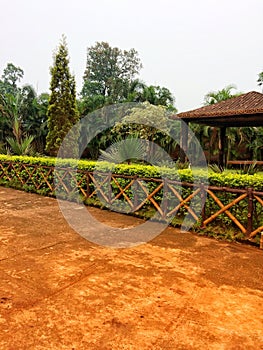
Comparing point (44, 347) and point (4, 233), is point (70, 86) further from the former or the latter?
point (44, 347)

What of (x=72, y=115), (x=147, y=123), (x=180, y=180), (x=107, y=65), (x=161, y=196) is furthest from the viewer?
(x=107, y=65)

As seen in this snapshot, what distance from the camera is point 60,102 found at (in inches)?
559

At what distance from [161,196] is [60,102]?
974cm

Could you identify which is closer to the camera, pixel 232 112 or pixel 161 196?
pixel 161 196

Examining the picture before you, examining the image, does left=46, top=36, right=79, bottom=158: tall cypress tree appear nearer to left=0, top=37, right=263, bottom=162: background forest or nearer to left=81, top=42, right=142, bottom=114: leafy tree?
left=0, top=37, right=263, bottom=162: background forest

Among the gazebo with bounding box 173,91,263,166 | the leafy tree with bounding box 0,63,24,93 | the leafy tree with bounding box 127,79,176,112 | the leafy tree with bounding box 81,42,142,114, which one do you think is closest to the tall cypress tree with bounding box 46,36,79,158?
the gazebo with bounding box 173,91,263,166

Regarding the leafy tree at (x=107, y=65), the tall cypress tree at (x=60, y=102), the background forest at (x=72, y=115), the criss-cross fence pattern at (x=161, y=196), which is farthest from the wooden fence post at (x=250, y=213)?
the leafy tree at (x=107, y=65)

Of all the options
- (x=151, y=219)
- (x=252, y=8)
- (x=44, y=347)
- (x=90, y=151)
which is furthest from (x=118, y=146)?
(x=90, y=151)

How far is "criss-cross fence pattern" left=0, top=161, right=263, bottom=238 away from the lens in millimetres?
5168


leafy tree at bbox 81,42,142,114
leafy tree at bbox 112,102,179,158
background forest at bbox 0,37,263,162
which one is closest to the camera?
background forest at bbox 0,37,263,162

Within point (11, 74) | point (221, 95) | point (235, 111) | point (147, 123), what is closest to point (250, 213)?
point (235, 111)

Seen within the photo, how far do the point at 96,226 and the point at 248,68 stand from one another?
24.7m

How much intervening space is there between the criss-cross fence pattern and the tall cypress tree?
4711 mm

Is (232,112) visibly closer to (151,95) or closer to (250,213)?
(250,213)
